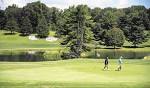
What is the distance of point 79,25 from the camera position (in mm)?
61531

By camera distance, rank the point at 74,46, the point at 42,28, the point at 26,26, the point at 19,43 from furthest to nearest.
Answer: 1. the point at 26,26
2. the point at 19,43
3. the point at 42,28
4. the point at 74,46

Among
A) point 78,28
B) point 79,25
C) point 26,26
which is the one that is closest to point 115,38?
point 79,25

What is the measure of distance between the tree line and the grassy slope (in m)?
1.43

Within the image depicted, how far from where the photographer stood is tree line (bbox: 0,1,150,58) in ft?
197

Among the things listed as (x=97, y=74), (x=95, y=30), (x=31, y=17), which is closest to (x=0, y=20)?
(x=31, y=17)

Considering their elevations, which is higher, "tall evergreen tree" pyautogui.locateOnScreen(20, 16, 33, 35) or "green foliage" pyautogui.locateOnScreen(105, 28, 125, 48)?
"tall evergreen tree" pyautogui.locateOnScreen(20, 16, 33, 35)

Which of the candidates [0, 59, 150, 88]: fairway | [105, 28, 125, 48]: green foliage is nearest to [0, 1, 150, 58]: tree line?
[105, 28, 125, 48]: green foliage

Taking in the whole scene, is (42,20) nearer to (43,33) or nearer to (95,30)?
(43,33)

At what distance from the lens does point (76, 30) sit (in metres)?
60.1

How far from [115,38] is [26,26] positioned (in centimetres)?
1777

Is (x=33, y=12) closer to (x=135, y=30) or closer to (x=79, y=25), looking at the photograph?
(x=79, y=25)

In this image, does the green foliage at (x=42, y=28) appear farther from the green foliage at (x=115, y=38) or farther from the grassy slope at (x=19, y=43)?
the green foliage at (x=115, y=38)

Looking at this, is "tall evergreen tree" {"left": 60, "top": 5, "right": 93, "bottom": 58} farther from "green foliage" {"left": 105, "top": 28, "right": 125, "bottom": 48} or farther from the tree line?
"green foliage" {"left": 105, "top": 28, "right": 125, "bottom": 48}

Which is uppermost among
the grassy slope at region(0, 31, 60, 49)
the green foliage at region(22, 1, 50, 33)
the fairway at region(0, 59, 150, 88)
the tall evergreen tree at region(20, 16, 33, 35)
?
the green foliage at region(22, 1, 50, 33)
